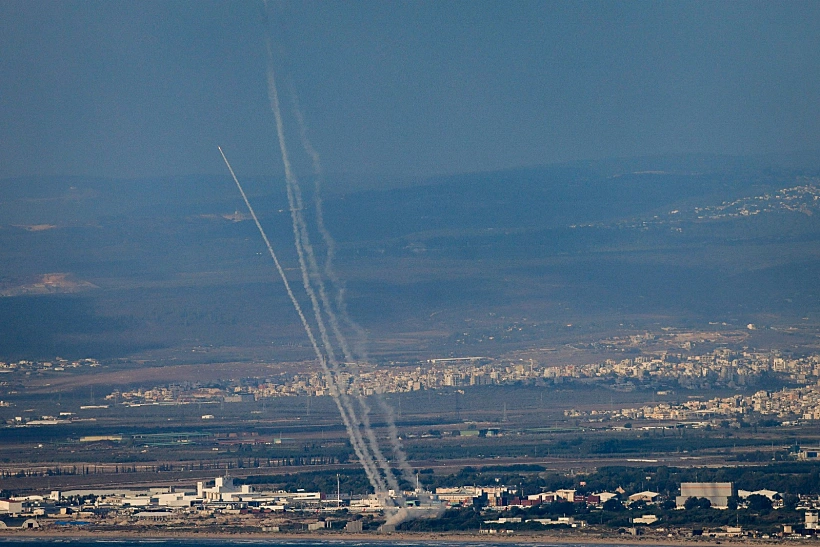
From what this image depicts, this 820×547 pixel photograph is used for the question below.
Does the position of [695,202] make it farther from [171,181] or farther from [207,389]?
[207,389]

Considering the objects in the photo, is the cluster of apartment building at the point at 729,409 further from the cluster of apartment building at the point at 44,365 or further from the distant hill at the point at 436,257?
the cluster of apartment building at the point at 44,365

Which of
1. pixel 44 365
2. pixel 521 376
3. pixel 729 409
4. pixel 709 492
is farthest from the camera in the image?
pixel 44 365

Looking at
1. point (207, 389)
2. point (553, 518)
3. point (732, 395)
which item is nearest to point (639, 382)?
point (732, 395)

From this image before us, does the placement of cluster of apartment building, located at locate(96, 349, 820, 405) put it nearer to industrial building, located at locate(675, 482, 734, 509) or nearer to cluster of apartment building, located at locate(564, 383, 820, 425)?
cluster of apartment building, located at locate(564, 383, 820, 425)

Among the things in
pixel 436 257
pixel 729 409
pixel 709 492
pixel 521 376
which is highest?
pixel 436 257

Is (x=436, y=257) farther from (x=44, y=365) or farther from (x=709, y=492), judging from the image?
(x=709, y=492)

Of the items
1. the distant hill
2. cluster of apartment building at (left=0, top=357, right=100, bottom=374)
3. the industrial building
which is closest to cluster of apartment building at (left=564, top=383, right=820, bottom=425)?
the distant hill

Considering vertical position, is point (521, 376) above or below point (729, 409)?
above

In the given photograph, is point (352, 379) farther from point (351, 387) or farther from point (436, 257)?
point (436, 257)

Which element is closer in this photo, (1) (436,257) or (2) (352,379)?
(2) (352,379)

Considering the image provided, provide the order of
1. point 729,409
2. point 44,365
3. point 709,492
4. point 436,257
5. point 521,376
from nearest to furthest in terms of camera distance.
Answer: point 709,492, point 729,409, point 521,376, point 44,365, point 436,257

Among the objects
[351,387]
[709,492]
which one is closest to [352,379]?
[351,387]
